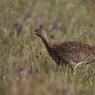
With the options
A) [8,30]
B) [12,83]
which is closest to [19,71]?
[12,83]

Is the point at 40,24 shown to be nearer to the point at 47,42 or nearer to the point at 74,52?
the point at 47,42

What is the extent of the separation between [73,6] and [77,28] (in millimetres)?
1546

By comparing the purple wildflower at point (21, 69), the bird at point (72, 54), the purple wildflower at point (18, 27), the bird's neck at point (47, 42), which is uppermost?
the purple wildflower at point (18, 27)

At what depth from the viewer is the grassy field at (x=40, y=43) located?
5793mm

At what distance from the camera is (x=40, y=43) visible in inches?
392

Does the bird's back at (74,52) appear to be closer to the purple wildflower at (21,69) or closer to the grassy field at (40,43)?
the grassy field at (40,43)

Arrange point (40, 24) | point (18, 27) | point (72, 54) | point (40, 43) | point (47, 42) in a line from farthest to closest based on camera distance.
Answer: point (40, 24), point (18, 27), point (40, 43), point (47, 42), point (72, 54)

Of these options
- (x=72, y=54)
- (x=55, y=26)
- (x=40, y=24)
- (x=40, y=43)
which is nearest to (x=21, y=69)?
(x=72, y=54)

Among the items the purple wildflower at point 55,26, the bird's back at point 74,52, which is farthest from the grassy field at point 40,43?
the bird's back at point 74,52

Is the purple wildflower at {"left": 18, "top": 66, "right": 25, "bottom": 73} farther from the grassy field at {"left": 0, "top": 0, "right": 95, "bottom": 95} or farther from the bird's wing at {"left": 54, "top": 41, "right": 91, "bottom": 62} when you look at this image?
the bird's wing at {"left": 54, "top": 41, "right": 91, "bottom": 62}

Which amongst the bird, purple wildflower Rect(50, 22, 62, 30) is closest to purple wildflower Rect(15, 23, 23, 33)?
purple wildflower Rect(50, 22, 62, 30)

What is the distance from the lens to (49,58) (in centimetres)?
864

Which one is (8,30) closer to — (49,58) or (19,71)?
(49,58)

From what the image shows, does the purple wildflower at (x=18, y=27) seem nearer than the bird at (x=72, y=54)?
No
